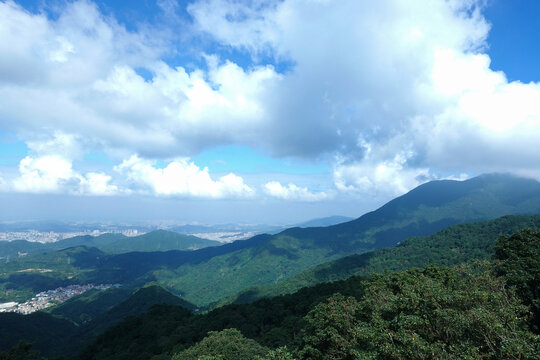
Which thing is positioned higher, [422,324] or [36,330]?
[422,324]

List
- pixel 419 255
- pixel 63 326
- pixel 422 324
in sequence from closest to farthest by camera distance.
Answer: pixel 422 324
pixel 63 326
pixel 419 255

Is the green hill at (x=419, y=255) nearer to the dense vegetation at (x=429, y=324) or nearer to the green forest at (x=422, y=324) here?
the green forest at (x=422, y=324)

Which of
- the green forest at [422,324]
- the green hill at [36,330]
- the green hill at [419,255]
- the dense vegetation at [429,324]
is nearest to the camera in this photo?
the dense vegetation at [429,324]

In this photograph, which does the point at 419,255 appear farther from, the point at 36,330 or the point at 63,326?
the point at 36,330

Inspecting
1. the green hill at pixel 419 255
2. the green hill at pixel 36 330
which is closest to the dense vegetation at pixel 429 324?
the green hill at pixel 36 330

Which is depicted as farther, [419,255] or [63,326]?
[419,255]

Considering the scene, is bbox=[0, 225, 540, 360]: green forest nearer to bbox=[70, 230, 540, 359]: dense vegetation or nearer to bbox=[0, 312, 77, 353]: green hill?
bbox=[70, 230, 540, 359]: dense vegetation

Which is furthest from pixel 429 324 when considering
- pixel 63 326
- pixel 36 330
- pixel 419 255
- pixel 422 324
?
pixel 419 255

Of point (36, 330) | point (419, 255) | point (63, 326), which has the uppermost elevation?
point (419, 255)

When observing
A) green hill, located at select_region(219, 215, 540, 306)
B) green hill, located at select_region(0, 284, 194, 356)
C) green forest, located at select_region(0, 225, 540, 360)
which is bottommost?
green hill, located at select_region(0, 284, 194, 356)

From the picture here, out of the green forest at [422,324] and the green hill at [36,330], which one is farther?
the green hill at [36,330]

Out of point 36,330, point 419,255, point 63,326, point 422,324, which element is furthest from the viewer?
point 419,255

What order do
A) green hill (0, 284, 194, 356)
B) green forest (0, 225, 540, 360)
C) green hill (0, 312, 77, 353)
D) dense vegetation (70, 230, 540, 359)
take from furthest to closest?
green hill (0, 312, 77, 353)
green hill (0, 284, 194, 356)
green forest (0, 225, 540, 360)
dense vegetation (70, 230, 540, 359)

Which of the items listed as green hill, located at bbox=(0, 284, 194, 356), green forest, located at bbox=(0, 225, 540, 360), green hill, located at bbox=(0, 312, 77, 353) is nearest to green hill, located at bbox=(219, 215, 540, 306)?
green hill, located at bbox=(0, 284, 194, 356)
